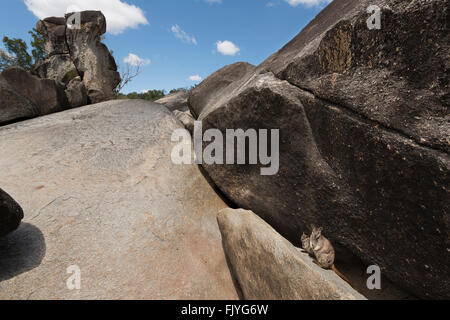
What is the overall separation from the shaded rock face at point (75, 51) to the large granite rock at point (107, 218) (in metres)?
4.22

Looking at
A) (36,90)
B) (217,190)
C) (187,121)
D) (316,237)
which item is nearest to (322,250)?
(316,237)

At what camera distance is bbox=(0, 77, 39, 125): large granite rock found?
5234mm

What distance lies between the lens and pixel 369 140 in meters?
2.29

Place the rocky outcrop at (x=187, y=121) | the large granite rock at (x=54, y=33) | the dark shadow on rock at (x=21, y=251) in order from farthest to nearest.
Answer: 1. the large granite rock at (x=54, y=33)
2. the rocky outcrop at (x=187, y=121)
3. the dark shadow on rock at (x=21, y=251)

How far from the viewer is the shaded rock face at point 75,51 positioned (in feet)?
27.7

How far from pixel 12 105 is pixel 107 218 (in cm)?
447

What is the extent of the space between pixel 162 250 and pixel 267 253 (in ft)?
4.39

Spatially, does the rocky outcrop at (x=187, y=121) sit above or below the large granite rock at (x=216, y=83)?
below

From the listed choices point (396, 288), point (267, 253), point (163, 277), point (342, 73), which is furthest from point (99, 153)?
point (396, 288)

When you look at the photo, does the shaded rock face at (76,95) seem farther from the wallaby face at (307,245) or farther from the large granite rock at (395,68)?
the wallaby face at (307,245)

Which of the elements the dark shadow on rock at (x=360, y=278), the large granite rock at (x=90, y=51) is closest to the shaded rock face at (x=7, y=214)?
the dark shadow on rock at (x=360, y=278)

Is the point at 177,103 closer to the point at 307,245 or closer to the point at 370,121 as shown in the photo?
the point at 307,245

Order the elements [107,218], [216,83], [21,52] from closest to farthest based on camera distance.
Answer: [107,218], [216,83], [21,52]

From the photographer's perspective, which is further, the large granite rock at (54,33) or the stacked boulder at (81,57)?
the large granite rock at (54,33)
